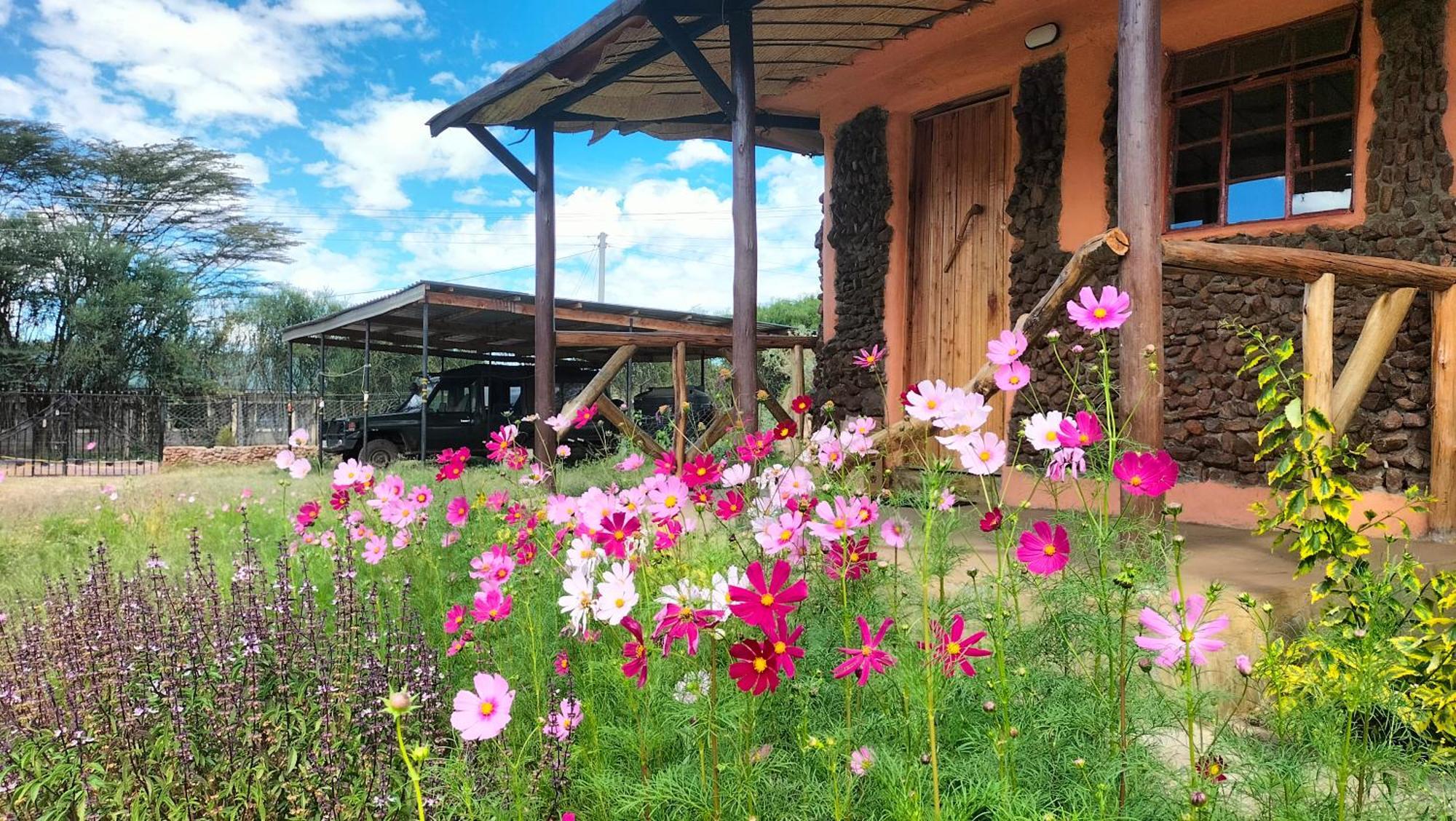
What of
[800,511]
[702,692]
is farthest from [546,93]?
[702,692]

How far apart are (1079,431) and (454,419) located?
38.7 feet

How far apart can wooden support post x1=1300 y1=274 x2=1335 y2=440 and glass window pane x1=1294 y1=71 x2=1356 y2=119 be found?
65.4 inches

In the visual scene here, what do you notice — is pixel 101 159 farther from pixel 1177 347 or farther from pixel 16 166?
pixel 1177 347

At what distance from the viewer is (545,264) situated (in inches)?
228

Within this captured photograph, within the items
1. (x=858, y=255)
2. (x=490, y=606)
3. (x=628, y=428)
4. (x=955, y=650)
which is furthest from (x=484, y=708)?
(x=858, y=255)

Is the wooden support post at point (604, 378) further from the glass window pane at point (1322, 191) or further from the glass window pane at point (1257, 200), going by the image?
the glass window pane at point (1322, 191)

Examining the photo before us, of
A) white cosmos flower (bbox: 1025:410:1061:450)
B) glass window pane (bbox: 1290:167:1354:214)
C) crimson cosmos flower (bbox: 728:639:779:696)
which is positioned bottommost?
crimson cosmos flower (bbox: 728:639:779:696)

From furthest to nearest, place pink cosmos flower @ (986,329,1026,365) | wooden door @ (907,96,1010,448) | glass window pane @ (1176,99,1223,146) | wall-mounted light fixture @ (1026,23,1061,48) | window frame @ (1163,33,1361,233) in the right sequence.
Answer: wooden door @ (907,96,1010,448), wall-mounted light fixture @ (1026,23,1061,48), glass window pane @ (1176,99,1223,146), window frame @ (1163,33,1361,233), pink cosmos flower @ (986,329,1026,365)

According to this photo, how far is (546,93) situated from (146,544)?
3.68 metres

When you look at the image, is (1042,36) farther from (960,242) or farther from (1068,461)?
(1068,461)

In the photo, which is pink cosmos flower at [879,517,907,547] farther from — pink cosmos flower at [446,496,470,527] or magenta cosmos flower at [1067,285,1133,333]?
pink cosmos flower at [446,496,470,527]

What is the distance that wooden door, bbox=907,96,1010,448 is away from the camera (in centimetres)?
562

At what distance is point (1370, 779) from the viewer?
1.44 metres

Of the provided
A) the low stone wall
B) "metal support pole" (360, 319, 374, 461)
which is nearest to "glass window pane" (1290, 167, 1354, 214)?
"metal support pole" (360, 319, 374, 461)
